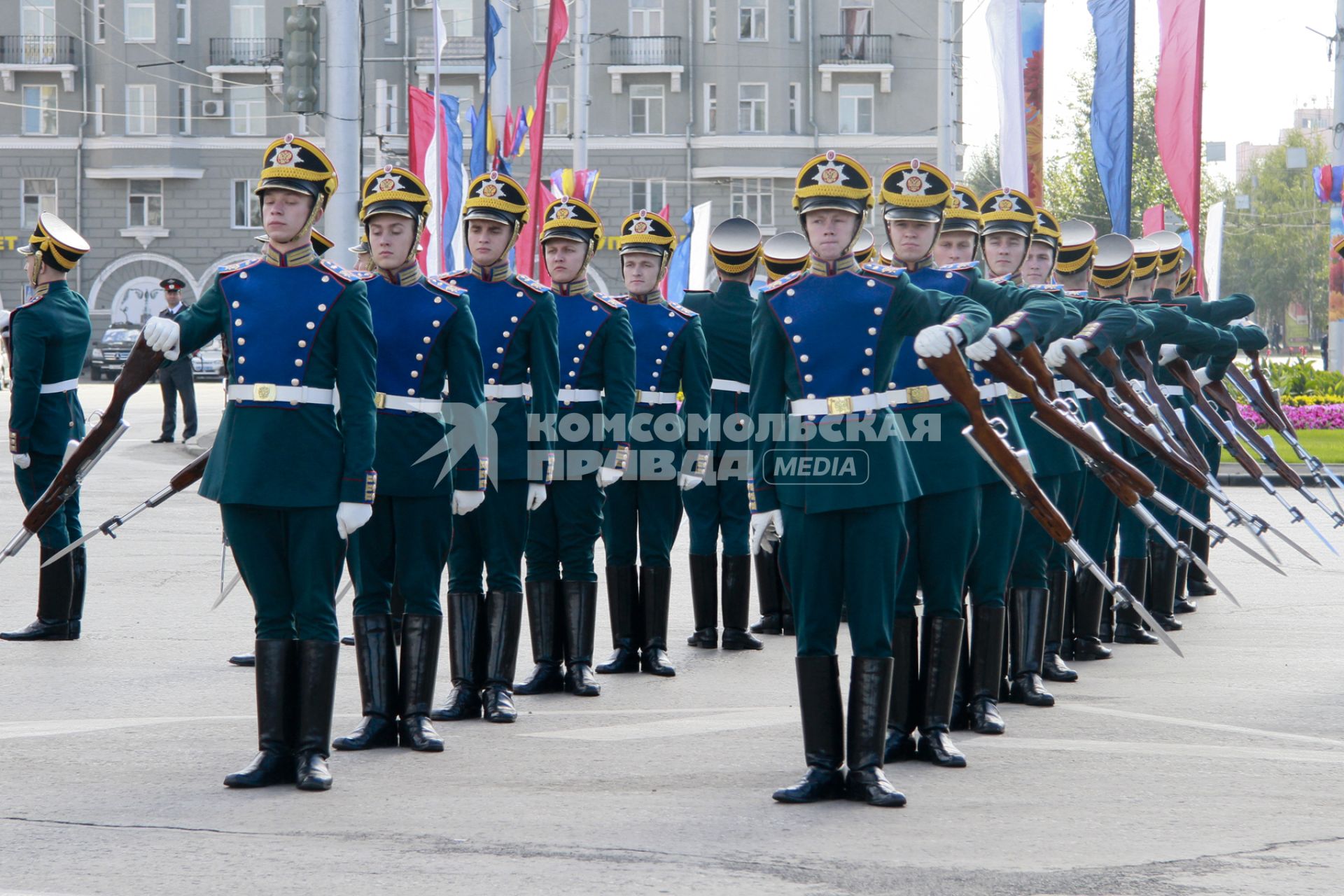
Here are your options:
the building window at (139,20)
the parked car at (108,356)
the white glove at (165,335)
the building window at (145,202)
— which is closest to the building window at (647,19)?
the building window at (139,20)

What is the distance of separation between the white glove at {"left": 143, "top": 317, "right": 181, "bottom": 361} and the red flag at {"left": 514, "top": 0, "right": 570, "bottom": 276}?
10.4 m

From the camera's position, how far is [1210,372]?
1010cm

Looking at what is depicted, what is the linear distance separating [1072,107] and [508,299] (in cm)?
4998

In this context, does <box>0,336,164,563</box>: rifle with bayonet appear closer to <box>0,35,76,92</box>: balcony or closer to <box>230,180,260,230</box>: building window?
<box>230,180,260,230</box>: building window

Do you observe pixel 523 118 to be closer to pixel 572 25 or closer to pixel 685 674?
pixel 685 674

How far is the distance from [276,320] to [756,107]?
45653 millimetres

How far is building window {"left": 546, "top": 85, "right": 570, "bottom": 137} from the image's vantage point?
→ 49.7m

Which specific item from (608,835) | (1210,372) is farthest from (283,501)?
(1210,372)

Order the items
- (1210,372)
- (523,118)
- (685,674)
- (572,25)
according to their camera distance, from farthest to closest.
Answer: (572,25), (523,118), (1210,372), (685,674)

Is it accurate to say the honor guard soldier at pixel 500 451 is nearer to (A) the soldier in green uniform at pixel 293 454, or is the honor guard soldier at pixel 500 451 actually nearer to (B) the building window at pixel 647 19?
(A) the soldier in green uniform at pixel 293 454

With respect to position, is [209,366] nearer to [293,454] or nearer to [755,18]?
[755,18]

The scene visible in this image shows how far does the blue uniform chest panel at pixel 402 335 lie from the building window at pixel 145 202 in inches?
1802

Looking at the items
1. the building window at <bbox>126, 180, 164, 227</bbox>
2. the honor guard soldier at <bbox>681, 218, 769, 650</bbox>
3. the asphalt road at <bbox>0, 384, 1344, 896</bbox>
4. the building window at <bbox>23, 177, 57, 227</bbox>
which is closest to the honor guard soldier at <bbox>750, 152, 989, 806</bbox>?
the asphalt road at <bbox>0, 384, 1344, 896</bbox>

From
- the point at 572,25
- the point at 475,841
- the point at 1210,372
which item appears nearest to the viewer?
the point at 475,841
